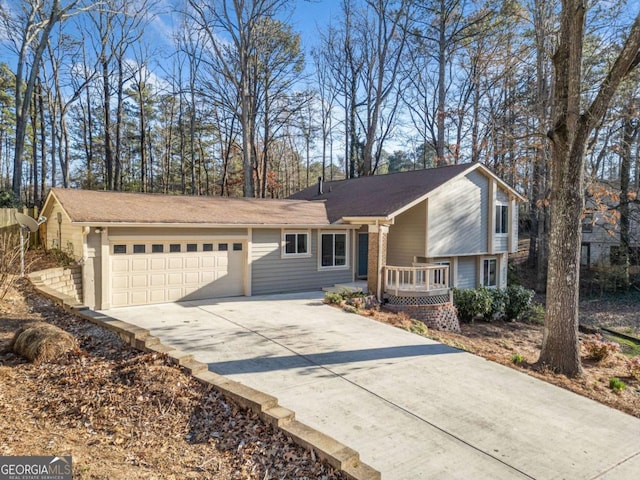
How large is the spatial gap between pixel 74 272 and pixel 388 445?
867cm

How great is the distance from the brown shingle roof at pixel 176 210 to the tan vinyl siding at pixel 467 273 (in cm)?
578

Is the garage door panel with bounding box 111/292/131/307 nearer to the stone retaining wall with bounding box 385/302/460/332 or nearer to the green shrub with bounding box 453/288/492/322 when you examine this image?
the stone retaining wall with bounding box 385/302/460/332

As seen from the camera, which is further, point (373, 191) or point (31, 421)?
point (373, 191)

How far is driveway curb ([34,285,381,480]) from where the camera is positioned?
135 inches

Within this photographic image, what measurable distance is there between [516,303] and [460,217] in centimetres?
408

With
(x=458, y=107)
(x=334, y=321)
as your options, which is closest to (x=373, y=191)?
(x=334, y=321)

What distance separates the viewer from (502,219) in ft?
56.0

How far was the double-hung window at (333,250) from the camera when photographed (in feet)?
47.0

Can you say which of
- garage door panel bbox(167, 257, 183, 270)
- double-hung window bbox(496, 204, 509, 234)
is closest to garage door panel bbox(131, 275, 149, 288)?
garage door panel bbox(167, 257, 183, 270)

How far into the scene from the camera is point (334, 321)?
990 centimetres

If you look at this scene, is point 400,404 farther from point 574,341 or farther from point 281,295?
point 281,295

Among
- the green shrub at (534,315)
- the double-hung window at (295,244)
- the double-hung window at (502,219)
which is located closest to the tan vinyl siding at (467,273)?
the double-hung window at (502,219)

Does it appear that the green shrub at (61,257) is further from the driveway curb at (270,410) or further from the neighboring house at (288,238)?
the driveway curb at (270,410)

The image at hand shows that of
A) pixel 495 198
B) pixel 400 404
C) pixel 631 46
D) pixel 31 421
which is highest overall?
pixel 631 46
